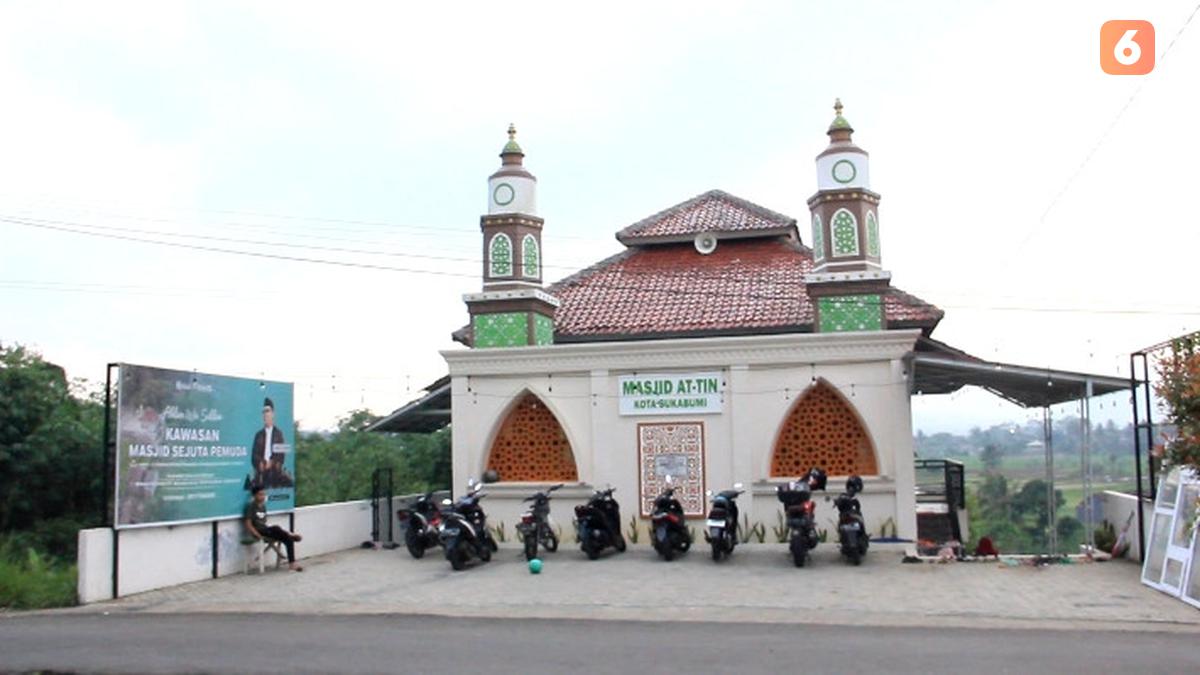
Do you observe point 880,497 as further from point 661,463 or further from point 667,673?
point 667,673

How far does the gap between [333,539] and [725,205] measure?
33.9 feet

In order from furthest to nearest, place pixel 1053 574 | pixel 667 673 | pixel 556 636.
A: pixel 1053 574
pixel 556 636
pixel 667 673

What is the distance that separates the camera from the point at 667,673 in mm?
7363

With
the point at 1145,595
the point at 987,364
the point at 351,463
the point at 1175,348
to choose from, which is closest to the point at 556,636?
the point at 1145,595

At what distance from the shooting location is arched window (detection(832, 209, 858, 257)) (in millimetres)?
15531

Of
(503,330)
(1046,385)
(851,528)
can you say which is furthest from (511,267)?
(1046,385)

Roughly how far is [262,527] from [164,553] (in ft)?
4.74

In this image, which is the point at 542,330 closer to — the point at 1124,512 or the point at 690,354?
the point at 690,354

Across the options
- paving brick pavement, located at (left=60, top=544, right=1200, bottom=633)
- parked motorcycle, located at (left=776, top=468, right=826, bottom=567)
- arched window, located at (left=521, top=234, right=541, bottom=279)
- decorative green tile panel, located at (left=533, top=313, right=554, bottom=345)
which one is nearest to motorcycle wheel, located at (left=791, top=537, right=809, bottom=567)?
parked motorcycle, located at (left=776, top=468, right=826, bottom=567)

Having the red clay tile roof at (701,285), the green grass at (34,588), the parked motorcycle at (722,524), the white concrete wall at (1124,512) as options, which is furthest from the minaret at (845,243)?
the green grass at (34,588)

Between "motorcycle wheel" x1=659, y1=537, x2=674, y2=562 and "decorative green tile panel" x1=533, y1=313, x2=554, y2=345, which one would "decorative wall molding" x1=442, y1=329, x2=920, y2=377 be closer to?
"decorative green tile panel" x1=533, y1=313, x2=554, y2=345

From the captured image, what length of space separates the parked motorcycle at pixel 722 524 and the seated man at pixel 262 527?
5142 mm

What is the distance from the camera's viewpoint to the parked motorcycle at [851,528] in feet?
43.3

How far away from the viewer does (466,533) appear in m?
13.8
